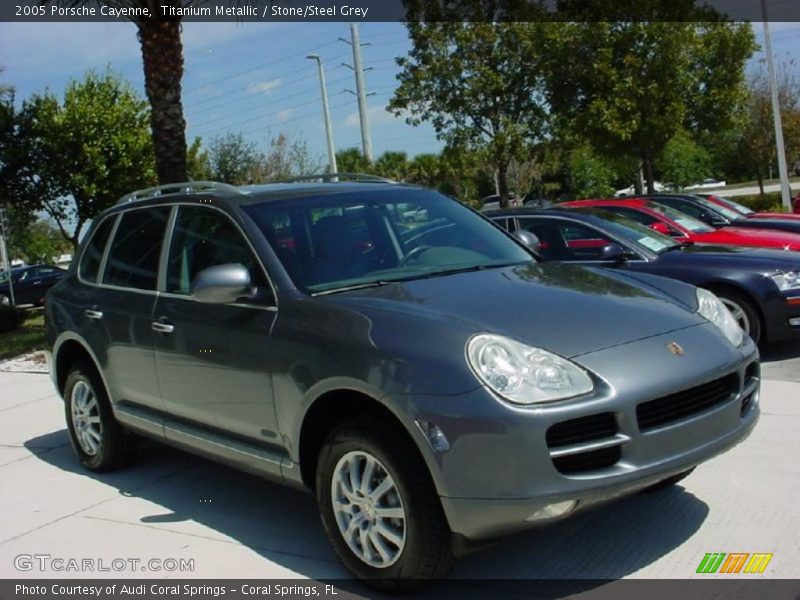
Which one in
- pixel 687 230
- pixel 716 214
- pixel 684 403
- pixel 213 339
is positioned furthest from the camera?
pixel 716 214

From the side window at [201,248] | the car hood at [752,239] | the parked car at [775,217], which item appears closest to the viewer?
→ the side window at [201,248]

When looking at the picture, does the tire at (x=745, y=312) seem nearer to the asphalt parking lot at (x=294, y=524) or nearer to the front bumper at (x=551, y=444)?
the asphalt parking lot at (x=294, y=524)

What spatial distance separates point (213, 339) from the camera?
4473mm

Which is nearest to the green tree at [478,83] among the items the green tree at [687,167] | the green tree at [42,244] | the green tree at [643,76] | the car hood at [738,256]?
the green tree at [643,76]

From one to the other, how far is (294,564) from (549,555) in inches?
47.0

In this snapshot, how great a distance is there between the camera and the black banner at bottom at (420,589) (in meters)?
3.58

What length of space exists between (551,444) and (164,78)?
385 inches

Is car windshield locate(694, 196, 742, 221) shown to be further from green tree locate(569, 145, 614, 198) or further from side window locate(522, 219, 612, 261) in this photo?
green tree locate(569, 145, 614, 198)

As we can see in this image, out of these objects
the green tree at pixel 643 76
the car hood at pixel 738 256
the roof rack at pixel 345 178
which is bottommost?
the car hood at pixel 738 256

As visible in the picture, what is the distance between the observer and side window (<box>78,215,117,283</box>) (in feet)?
19.3

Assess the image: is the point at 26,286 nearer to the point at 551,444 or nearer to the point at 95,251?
the point at 95,251

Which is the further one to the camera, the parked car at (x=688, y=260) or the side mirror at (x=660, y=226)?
the side mirror at (x=660, y=226)

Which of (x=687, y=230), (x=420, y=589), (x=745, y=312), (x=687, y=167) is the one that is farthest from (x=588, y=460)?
(x=687, y=167)

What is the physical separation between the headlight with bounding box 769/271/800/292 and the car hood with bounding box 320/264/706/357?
3.85 m
